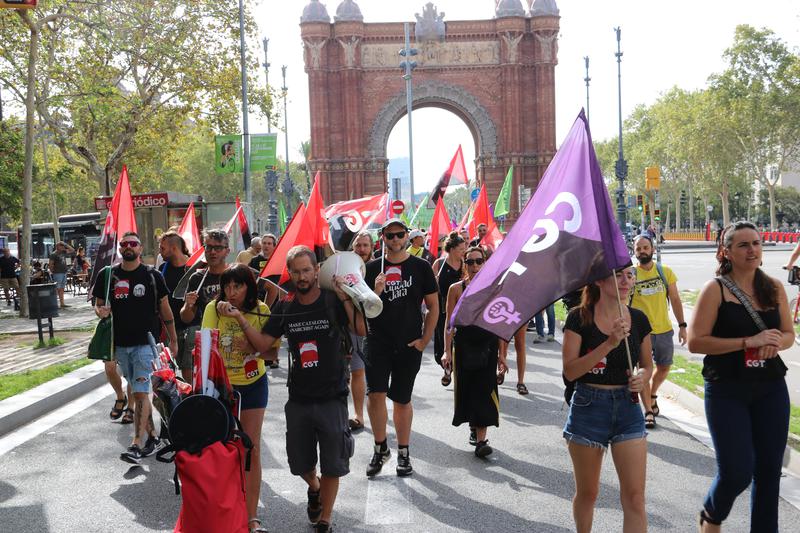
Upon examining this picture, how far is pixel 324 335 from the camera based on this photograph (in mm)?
5047

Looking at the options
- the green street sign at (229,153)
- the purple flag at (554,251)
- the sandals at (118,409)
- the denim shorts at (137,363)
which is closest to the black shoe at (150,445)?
the denim shorts at (137,363)

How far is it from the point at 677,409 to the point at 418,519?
4101mm

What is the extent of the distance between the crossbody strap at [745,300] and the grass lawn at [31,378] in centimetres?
812

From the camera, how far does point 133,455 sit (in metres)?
6.93

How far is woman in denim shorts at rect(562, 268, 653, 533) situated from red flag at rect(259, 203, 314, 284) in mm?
3301

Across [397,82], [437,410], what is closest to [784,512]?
[437,410]

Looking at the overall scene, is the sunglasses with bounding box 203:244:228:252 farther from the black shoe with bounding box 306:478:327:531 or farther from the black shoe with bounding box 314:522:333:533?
the black shoe with bounding box 314:522:333:533

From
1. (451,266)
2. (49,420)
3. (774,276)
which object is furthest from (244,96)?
(49,420)

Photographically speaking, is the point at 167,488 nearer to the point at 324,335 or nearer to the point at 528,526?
the point at 324,335

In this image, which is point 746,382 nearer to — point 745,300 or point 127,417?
point 745,300

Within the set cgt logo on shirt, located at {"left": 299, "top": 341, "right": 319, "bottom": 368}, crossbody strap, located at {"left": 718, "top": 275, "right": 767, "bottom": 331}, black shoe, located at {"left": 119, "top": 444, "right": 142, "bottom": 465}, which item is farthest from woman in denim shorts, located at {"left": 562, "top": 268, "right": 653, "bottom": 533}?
black shoe, located at {"left": 119, "top": 444, "right": 142, "bottom": 465}

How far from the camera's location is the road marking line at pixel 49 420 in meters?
8.02

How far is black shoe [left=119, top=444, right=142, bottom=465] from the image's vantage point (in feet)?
22.6

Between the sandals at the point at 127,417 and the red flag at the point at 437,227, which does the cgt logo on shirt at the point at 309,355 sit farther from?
the red flag at the point at 437,227
